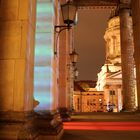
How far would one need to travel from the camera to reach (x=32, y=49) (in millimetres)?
6750

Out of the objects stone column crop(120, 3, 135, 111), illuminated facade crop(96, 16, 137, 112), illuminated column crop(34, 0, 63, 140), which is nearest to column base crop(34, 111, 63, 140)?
illuminated column crop(34, 0, 63, 140)

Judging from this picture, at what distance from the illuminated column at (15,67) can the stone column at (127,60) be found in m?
26.1

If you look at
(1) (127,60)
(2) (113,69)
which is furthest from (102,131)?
(2) (113,69)

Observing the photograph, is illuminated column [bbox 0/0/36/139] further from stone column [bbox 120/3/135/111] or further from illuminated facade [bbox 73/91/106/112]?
illuminated facade [bbox 73/91/106/112]

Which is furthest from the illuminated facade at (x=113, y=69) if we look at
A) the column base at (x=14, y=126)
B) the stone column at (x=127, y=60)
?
the column base at (x=14, y=126)

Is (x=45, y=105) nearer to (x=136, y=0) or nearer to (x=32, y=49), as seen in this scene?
(x=32, y=49)

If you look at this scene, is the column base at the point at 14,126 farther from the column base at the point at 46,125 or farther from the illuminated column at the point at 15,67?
the column base at the point at 46,125

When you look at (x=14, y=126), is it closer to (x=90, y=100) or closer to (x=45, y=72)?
(x=45, y=72)

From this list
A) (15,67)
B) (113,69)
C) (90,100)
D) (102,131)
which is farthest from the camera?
(90,100)

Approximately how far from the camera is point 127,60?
3231 cm

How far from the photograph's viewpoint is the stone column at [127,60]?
31547 mm

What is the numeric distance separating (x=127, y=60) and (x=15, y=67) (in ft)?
89.7

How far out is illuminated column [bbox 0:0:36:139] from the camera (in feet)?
18.6

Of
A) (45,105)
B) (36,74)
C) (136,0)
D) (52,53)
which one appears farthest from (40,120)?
(136,0)
